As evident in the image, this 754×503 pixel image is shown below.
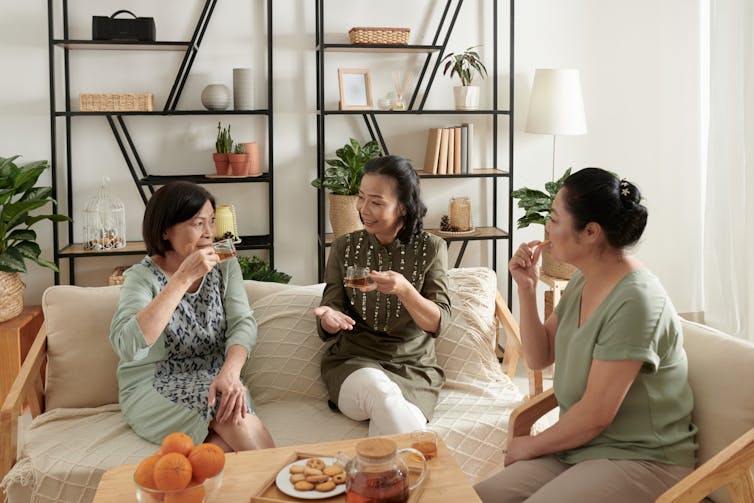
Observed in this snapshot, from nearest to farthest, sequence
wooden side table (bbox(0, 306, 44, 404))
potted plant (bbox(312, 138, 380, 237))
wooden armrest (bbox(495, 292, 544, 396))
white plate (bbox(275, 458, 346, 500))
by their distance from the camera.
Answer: white plate (bbox(275, 458, 346, 500)) < wooden armrest (bbox(495, 292, 544, 396)) < wooden side table (bbox(0, 306, 44, 404)) < potted plant (bbox(312, 138, 380, 237))

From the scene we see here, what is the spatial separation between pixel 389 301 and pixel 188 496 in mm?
1190

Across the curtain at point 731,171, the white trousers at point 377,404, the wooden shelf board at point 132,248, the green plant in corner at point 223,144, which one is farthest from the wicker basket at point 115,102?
the curtain at point 731,171

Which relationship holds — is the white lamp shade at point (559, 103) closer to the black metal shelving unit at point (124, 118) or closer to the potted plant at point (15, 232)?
the black metal shelving unit at point (124, 118)

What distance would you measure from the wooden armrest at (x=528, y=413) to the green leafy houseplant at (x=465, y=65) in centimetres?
250

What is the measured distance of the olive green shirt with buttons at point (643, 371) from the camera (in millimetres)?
1938

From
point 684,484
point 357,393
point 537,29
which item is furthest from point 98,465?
point 537,29

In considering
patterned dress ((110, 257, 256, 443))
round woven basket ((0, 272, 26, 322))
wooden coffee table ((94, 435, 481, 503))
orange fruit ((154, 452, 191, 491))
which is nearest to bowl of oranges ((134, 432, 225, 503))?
orange fruit ((154, 452, 191, 491))

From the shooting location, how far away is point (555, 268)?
14.1 feet

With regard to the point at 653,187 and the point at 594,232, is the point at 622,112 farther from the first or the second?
the point at 594,232

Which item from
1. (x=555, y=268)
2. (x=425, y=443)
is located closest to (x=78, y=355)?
(x=425, y=443)

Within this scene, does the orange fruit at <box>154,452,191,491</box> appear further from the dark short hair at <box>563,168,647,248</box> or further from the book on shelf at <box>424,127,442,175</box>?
the book on shelf at <box>424,127,442,175</box>

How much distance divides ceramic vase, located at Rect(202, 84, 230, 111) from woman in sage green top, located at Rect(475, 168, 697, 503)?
2.48 metres

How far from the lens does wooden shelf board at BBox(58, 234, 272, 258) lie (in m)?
4.11

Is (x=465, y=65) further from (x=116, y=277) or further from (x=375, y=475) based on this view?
(x=375, y=475)
